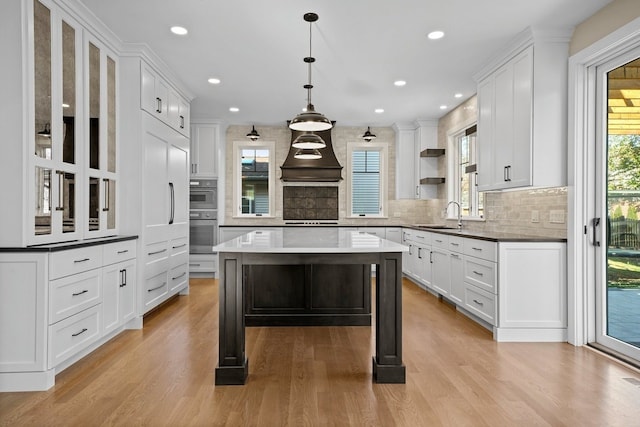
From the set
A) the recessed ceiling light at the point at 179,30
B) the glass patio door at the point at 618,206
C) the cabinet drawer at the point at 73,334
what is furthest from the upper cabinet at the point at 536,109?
the cabinet drawer at the point at 73,334

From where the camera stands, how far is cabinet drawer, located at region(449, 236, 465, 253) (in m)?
4.33

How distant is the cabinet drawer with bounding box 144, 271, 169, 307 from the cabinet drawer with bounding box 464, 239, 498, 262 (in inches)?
129

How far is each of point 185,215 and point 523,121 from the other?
4.13 meters

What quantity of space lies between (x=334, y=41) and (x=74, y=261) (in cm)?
287

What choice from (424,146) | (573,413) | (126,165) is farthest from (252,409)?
(424,146)

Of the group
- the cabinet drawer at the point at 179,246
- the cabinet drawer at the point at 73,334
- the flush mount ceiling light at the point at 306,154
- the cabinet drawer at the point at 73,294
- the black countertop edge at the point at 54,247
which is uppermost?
the flush mount ceiling light at the point at 306,154

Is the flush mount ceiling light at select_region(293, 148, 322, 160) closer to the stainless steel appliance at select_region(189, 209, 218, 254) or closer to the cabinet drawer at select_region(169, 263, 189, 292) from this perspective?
the cabinet drawer at select_region(169, 263, 189, 292)

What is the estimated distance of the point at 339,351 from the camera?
3225 mm

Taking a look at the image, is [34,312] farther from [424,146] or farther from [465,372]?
[424,146]

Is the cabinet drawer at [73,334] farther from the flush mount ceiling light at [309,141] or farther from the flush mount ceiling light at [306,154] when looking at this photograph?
the flush mount ceiling light at [306,154]

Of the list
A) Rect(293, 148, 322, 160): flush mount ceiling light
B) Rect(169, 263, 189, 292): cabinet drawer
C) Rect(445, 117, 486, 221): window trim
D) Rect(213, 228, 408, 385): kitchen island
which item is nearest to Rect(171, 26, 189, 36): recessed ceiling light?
Rect(293, 148, 322, 160): flush mount ceiling light

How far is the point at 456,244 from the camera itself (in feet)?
14.7

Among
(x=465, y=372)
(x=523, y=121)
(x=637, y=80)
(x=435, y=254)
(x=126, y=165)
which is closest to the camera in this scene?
(x=465, y=372)

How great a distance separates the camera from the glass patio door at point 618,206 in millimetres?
3035
